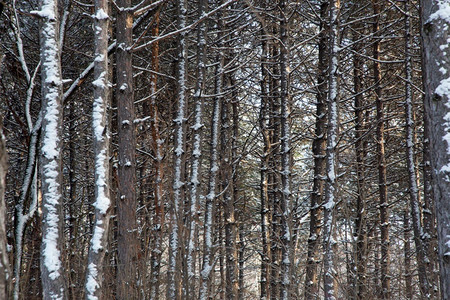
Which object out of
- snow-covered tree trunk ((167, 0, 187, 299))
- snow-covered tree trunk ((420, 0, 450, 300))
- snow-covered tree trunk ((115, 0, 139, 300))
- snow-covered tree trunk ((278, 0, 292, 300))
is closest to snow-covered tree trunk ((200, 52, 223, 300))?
snow-covered tree trunk ((167, 0, 187, 299))

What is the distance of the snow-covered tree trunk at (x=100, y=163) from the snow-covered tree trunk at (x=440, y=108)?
3.77 meters

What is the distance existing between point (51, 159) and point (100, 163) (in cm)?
63

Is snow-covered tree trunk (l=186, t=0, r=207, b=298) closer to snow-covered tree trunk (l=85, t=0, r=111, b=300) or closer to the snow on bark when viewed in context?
snow-covered tree trunk (l=85, t=0, r=111, b=300)

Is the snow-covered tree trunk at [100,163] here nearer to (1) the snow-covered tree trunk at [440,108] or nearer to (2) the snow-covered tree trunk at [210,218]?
(2) the snow-covered tree trunk at [210,218]

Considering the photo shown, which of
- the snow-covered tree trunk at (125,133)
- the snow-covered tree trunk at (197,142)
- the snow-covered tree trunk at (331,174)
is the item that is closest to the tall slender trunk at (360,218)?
the snow-covered tree trunk at (331,174)

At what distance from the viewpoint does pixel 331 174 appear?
7.31 meters

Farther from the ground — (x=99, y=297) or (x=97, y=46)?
(x=97, y=46)

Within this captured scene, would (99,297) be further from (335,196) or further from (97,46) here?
(335,196)

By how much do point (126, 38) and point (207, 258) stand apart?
187 inches

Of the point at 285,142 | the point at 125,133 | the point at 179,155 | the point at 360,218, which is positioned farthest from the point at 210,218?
the point at 360,218

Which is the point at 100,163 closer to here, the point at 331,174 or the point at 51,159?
the point at 51,159

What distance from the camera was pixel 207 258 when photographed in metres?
9.23

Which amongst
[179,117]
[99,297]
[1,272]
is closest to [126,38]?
[179,117]

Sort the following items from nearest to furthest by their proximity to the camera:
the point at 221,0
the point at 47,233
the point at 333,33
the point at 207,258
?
the point at 47,233 → the point at 333,33 → the point at 207,258 → the point at 221,0
